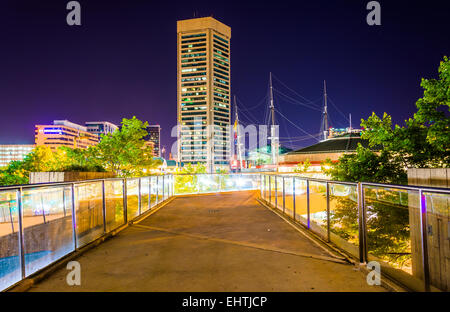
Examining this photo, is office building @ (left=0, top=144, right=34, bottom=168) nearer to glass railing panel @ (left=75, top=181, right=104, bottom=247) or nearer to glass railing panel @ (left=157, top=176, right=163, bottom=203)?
glass railing panel @ (left=157, top=176, right=163, bottom=203)

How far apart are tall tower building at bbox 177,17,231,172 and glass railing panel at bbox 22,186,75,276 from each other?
5918 inches

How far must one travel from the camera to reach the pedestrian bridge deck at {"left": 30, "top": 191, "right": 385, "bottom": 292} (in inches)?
141

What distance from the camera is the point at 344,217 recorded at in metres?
5.62

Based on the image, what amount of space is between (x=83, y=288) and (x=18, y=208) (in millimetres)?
1415

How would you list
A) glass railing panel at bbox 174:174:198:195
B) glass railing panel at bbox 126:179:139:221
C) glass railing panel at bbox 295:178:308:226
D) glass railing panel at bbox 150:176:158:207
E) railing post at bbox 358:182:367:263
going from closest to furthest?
1. railing post at bbox 358:182:367:263
2. glass railing panel at bbox 295:178:308:226
3. glass railing panel at bbox 126:179:139:221
4. glass railing panel at bbox 150:176:158:207
5. glass railing panel at bbox 174:174:198:195

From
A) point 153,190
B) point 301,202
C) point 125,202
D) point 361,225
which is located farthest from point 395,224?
point 153,190

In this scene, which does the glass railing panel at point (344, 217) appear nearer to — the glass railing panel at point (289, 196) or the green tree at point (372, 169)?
the glass railing panel at point (289, 196)

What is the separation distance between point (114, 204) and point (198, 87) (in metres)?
159

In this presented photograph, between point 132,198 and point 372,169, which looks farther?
point 372,169

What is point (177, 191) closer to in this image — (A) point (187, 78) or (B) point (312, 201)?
(B) point (312, 201)

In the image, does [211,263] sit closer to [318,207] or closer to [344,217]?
[344,217]

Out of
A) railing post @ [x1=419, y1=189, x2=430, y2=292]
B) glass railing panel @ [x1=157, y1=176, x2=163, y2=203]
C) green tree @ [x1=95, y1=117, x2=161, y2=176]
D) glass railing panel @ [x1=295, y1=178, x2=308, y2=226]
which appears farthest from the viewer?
green tree @ [x1=95, y1=117, x2=161, y2=176]

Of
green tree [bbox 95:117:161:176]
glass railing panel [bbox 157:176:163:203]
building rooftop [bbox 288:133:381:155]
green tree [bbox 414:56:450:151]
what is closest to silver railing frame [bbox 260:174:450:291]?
green tree [bbox 414:56:450:151]
